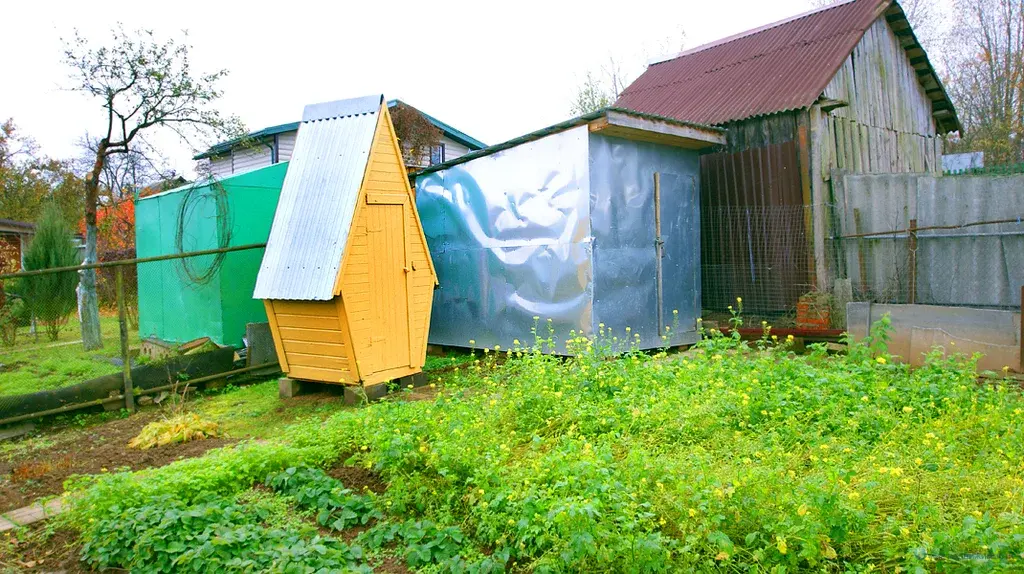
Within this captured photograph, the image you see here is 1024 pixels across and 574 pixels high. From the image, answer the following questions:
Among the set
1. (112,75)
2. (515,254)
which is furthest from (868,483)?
(112,75)

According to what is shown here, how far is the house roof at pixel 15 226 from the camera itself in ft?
62.6

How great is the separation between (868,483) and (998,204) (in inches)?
314

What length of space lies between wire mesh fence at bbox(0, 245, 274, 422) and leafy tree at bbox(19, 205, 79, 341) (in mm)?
21

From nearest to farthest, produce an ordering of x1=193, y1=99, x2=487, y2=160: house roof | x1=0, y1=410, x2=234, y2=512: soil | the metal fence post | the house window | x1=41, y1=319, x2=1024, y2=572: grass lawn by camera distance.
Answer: x1=41, y1=319, x2=1024, y2=572: grass lawn < x1=0, y1=410, x2=234, y2=512: soil < the metal fence post < x1=193, y1=99, x2=487, y2=160: house roof < the house window

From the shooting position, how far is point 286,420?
6875mm

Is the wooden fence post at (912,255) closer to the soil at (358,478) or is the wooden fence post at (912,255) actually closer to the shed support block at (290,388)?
the soil at (358,478)

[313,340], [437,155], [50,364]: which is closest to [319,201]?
[313,340]

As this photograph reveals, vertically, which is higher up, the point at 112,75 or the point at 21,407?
the point at 112,75

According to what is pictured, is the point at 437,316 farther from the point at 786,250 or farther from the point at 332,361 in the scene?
the point at 786,250

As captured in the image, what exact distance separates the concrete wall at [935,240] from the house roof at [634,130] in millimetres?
2262

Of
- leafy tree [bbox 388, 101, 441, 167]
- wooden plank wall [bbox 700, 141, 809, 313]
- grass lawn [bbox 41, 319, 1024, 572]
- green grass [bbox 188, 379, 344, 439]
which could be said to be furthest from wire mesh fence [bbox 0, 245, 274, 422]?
leafy tree [bbox 388, 101, 441, 167]

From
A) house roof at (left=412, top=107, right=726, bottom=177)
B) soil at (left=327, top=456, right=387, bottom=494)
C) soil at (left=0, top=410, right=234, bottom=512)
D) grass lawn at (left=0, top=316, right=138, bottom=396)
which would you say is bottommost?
soil at (left=0, top=410, right=234, bottom=512)

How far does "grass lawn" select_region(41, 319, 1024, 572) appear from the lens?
3.04 meters

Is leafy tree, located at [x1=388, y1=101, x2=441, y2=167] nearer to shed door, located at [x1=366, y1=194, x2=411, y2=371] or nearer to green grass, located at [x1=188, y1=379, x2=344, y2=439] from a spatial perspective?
shed door, located at [x1=366, y1=194, x2=411, y2=371]
